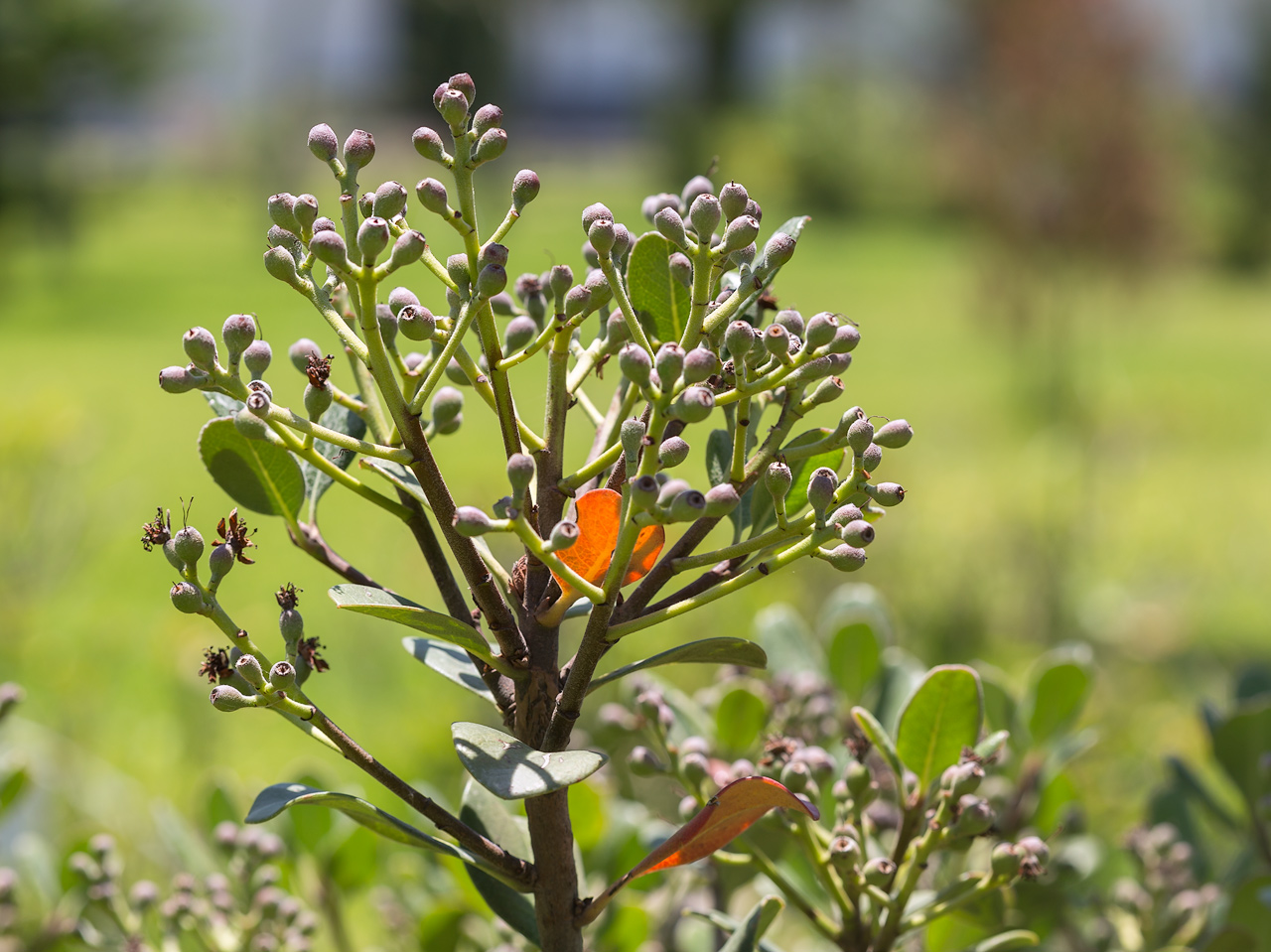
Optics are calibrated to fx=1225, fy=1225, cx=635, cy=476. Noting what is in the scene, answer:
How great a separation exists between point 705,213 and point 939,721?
0.99ft

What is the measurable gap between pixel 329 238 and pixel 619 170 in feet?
67.4

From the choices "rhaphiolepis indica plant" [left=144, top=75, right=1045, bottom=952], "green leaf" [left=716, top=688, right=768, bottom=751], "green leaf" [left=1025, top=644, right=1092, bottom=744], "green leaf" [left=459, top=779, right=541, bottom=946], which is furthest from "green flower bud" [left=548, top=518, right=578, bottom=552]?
"green leaf" [left=1025, top=644, right=1092, bottom=744]

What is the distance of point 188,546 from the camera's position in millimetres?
481

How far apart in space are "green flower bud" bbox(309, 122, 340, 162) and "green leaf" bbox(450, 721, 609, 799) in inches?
9.2

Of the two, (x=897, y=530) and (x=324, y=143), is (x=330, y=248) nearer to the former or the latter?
(x=324, y=143)

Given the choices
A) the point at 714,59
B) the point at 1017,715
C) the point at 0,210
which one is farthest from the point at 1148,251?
the point at 714,59

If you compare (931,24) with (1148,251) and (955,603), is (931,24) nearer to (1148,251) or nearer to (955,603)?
(1148,251)

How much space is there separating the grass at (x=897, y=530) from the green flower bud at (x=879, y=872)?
1.06 feet

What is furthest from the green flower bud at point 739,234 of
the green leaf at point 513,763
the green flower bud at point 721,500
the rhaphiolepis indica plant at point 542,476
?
the green leaf at point 513,763

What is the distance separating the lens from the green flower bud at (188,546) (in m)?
0.48

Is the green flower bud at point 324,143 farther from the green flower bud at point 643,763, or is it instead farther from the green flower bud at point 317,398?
the green flower bud at point 643,763

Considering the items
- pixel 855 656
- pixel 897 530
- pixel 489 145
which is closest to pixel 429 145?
pixel 489 145

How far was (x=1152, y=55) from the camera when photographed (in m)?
7.52

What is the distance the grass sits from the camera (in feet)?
8.61
